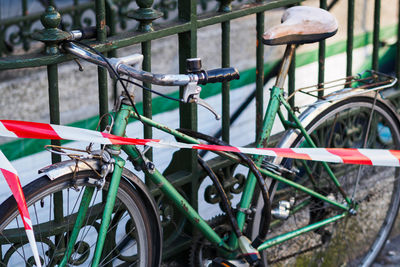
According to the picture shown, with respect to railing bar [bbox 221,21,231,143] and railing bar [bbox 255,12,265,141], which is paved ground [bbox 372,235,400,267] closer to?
railing bar [bbox 255,12,265,141]

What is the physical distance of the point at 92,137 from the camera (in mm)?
2461

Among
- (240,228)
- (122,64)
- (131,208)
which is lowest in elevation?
(240,228)

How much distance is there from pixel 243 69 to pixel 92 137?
611cm

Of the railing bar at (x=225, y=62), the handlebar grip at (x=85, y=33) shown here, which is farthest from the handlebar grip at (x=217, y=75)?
the railing bar at (x=225, y=62)

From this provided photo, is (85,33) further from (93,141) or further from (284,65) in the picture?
(284,65)

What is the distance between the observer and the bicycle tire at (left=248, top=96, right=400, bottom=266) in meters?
3.65

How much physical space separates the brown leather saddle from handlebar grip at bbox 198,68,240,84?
22.0 inches

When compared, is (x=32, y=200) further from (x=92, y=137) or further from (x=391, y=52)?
(x=391, y=52)

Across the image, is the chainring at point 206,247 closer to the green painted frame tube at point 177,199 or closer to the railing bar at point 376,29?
→ the green painted frame tube at point 177,199

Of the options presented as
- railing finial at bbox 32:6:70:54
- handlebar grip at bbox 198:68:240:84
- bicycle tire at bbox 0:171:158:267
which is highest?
railing finial at bbox 32:6:70:54

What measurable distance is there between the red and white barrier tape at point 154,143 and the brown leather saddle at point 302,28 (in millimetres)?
436

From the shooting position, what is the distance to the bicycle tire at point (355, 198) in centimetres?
365

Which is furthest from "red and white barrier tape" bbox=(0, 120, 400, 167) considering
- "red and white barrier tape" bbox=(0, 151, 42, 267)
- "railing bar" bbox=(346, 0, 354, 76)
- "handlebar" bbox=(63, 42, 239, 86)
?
"railing bar" bbox=(346, 0, 354, 76)

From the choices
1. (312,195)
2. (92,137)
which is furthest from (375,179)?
(92,137)
